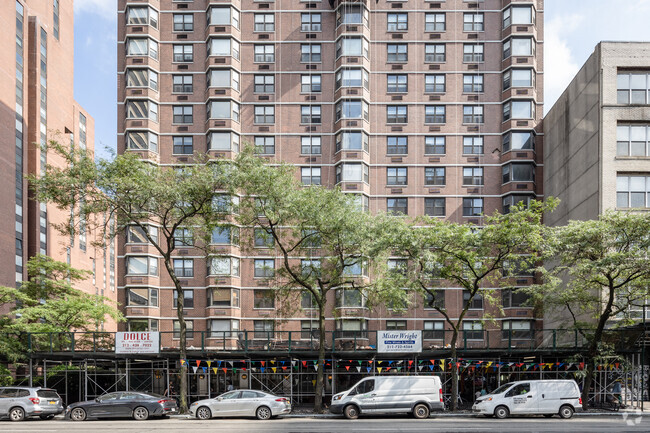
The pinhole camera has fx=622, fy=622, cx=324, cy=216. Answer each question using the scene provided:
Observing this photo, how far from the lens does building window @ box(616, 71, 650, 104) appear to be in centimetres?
4341

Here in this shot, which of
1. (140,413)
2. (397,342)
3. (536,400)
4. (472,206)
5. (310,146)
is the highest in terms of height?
(310,146)

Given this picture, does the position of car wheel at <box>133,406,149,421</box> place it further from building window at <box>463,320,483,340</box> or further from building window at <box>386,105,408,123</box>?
building window at <box>386,105,408,123</box>

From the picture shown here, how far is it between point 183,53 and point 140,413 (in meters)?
36.9

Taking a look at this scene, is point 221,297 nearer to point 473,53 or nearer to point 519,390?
point 519,390

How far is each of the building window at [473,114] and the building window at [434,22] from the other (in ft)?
25.1

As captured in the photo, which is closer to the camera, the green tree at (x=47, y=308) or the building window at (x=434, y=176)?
the green tree at (x=47, y=308)

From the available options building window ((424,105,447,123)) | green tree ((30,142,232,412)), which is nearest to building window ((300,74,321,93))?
building window ((424,105,447,123))

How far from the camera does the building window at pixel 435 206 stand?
54.7m

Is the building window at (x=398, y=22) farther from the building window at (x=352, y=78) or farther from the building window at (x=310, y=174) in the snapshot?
the building window at (x=310, y=174)

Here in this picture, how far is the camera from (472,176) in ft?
180

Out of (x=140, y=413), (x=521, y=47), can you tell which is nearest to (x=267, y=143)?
(x=521, y=47)

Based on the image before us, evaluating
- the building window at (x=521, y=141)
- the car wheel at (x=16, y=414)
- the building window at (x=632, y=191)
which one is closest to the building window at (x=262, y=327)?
the car wheel at (x=16, y=414)

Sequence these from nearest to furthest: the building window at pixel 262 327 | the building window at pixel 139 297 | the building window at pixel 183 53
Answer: the building window at pixel 139 297
the building window at pixel 262 327
the building window at pixel 183 53

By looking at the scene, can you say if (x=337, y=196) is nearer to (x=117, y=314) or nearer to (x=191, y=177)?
(x=191, y=177)
